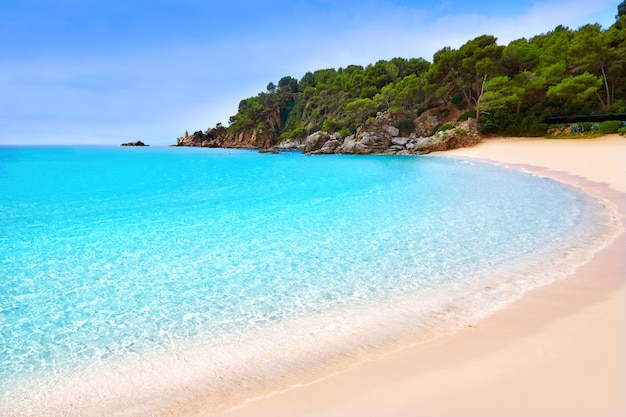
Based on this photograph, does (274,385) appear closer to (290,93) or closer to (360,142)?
(360,142)

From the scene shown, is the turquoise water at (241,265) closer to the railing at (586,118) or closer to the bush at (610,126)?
the bush at (610,126)

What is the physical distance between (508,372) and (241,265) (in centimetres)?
536

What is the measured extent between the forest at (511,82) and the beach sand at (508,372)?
41452mm

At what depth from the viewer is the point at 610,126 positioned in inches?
1259

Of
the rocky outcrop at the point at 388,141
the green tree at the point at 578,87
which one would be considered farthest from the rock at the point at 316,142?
the green tree at the point at 578,87

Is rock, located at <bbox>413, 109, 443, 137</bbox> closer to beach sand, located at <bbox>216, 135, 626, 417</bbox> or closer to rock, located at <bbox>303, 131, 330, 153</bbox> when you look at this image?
rock, located at <bbox>303, 131, 330, 153</bbox>

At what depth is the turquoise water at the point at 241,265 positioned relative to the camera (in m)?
4.85

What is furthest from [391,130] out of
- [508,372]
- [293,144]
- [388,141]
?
[508,372]

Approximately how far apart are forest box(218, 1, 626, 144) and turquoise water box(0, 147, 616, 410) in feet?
103

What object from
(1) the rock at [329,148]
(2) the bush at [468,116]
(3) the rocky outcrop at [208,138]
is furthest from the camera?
(3) the rocky outcrop at [208,138]

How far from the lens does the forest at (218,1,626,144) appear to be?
124 feet

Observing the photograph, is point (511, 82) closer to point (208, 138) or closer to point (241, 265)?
point (241, 265)

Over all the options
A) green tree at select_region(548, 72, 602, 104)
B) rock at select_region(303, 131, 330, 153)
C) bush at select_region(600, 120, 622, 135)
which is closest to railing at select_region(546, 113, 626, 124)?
green tree at select_region(548, 72, 602, 104)

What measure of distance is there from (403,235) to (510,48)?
50653 mm
